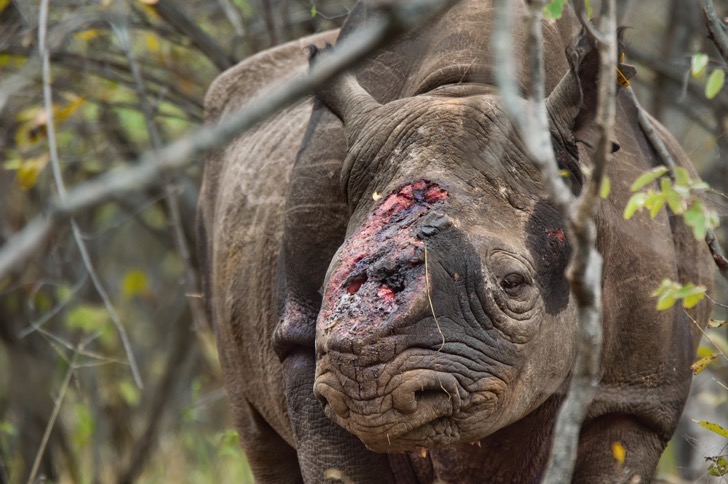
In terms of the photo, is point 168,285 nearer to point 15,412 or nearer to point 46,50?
point 15,412

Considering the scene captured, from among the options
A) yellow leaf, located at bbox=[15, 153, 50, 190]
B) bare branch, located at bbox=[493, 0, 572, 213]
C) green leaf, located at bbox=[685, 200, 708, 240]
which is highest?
bare branch, located at bbox=[493, 0, 572, 213]

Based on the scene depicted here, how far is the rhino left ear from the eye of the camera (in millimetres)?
4312

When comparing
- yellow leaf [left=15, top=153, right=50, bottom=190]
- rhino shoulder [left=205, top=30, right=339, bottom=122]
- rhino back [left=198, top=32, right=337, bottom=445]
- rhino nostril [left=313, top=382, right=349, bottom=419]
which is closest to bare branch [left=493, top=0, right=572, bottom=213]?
A: rhino nostril [left=313, top=382, right=349, bottom=419]

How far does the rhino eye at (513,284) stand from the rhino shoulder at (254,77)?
2.86 m

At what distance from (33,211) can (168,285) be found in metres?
3.63

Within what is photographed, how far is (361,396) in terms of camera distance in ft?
12.5

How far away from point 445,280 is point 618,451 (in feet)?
3.19

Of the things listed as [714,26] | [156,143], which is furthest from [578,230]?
[156,143]

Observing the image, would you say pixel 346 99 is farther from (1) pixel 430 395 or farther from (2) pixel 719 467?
(2) pixel 719 467

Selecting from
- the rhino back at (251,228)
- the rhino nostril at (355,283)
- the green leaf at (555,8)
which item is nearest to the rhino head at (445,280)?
the rhino nostril at (355,283)

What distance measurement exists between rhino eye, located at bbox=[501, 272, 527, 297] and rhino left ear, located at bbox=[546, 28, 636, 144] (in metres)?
0.57

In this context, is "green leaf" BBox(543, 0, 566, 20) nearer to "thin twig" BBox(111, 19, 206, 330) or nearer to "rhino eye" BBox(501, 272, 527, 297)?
"rhino eye" BBox(501, 272, 527, 297)

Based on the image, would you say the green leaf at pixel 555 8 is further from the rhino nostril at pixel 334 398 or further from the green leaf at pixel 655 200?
the rhino nostril at pixel 334 398

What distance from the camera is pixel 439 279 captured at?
3.88m
